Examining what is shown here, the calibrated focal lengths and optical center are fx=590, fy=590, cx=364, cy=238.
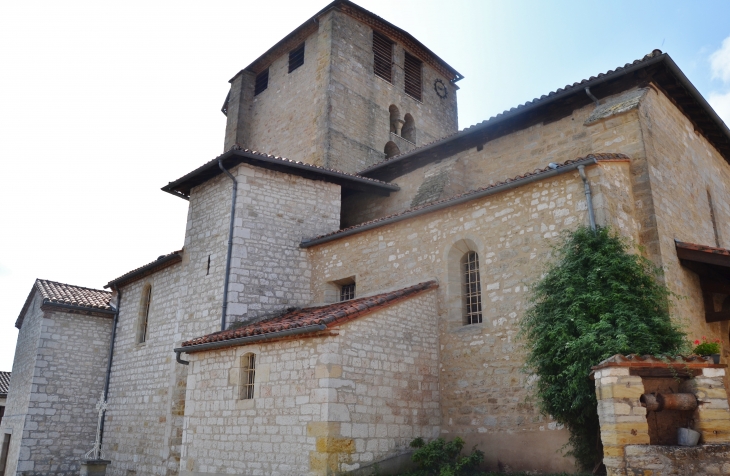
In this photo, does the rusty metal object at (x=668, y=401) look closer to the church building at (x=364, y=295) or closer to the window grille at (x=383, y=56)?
the church building at (x=364, y=295)

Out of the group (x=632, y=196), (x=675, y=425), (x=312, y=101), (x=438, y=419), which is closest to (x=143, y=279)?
(x=312, y=101)

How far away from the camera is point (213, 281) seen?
43.1 ft

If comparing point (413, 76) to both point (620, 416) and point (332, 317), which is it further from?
point (620, 416)

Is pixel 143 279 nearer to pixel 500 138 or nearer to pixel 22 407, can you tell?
pixel 22 407

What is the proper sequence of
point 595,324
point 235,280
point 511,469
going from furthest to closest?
point 235,280
point 511,469
point 595,324

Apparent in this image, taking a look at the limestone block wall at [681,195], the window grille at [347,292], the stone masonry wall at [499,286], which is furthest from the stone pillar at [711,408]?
the window grille at [347,292]

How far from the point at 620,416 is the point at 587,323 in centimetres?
209

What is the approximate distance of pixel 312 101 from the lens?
67.8 feet

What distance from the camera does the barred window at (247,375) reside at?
34.3 ft

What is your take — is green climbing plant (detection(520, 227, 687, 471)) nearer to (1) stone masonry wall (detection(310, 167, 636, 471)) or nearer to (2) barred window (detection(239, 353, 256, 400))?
(1) stone masonry wall (detection(310, 167, 636, 471))

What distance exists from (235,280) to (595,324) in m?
7.54

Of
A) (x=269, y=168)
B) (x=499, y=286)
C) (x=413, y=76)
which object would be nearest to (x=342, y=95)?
(x=413, y=76)

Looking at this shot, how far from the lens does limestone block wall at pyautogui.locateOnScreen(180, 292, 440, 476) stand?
29.7 ft

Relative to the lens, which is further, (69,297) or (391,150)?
(391,150)
